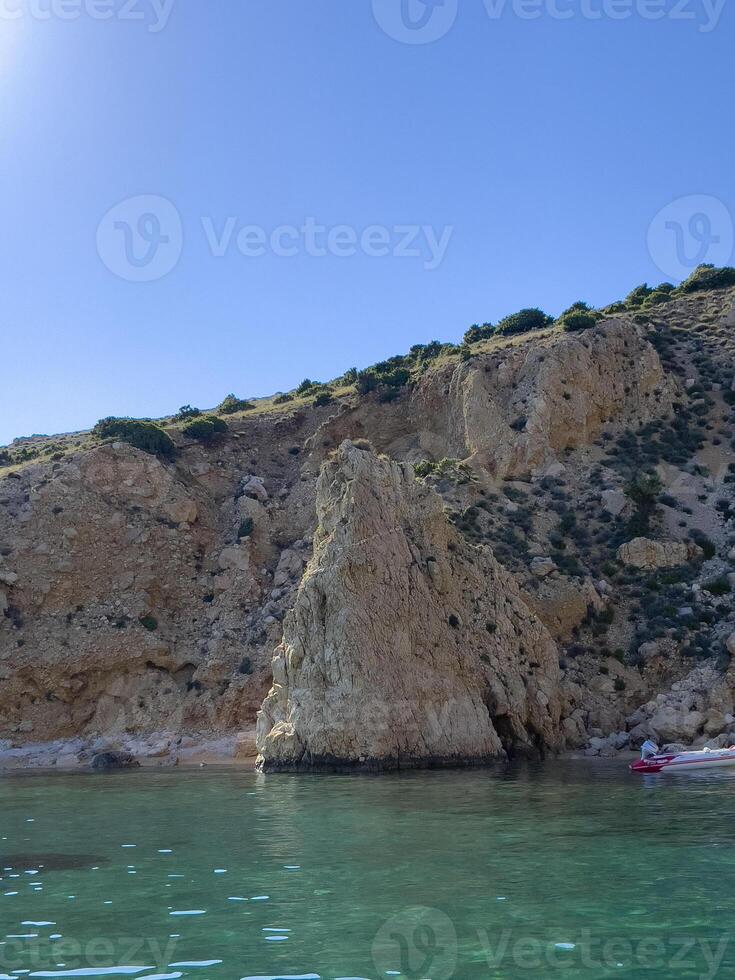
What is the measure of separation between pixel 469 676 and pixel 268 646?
1271 cm

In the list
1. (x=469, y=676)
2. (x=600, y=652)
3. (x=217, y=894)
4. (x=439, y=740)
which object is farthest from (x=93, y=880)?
(x=600, y=652)

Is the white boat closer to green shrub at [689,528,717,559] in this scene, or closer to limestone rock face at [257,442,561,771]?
limestone rock face at [257,442,561,771]

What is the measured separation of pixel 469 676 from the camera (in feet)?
110

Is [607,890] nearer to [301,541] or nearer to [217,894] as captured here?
[217,894]

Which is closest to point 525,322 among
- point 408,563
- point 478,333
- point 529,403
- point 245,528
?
point 478,333

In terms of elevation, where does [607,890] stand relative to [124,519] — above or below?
below

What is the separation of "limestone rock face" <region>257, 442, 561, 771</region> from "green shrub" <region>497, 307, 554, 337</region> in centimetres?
3541

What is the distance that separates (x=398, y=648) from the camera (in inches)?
1282

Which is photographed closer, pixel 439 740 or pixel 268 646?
pixel 439 740

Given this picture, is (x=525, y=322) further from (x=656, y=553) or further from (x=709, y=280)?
(x=656, y=553)

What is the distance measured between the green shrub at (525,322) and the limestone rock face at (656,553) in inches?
1187

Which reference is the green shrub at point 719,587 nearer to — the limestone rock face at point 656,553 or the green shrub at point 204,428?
the limestone rock face at point 656,553

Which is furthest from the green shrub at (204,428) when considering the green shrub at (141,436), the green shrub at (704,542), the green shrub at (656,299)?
the green shrub at (656,299)

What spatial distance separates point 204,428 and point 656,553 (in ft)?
96.2
